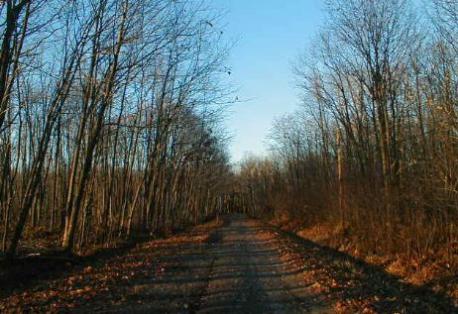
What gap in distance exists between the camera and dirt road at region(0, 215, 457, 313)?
9.35 m

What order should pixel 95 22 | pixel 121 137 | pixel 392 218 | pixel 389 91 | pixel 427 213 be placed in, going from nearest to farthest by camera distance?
pixel 95 22, pixel 427 213, pixel 392 218, pixel 389 91, pixel 121 137

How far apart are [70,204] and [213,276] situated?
705 cm

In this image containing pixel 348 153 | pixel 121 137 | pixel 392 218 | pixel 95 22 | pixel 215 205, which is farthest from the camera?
→ pixel 215 205

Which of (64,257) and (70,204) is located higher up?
(70,204)

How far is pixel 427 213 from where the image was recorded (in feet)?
57.8

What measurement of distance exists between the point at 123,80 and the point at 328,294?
31.4 feet

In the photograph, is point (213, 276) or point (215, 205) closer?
point (213, 276)

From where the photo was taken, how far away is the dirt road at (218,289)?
935cm

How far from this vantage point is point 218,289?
11.7 metres

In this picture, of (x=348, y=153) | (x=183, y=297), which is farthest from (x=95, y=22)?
(x=348, y=153)

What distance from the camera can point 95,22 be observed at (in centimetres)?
1573

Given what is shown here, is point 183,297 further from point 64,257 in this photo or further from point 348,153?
point 348,153

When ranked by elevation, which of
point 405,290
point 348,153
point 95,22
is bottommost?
point 405,290

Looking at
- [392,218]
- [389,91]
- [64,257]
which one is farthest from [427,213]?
[64,257]
